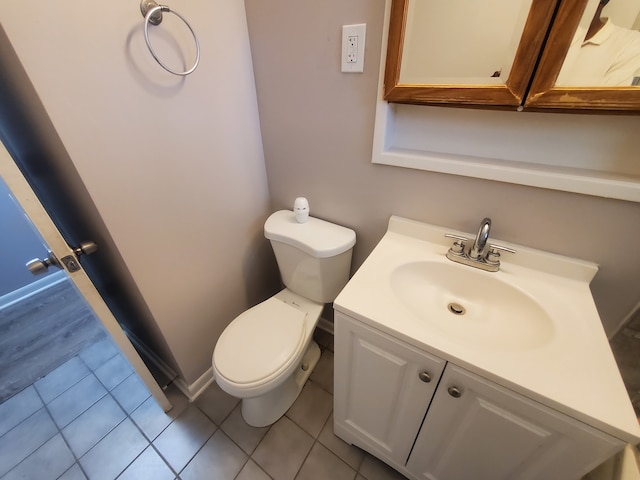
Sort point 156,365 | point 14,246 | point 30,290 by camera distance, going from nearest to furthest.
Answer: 1. point 156,365
2. point 14,246
3. point 30,290

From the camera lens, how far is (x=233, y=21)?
38.4 inches

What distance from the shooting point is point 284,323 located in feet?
3.91

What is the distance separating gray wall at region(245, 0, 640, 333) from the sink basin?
0.18m

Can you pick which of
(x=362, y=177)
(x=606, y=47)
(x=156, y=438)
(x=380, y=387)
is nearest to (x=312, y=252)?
(x=362, y=177)

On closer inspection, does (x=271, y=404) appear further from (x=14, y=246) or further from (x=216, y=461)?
(x=14, y=246)

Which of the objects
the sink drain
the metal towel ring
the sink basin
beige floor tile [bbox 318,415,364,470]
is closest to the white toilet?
beige floor tile [bbox 318,415,364,470]

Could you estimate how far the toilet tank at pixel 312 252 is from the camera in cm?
111

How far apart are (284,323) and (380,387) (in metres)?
0.50

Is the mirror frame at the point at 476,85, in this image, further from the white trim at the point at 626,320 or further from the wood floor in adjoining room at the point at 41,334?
the wood floor in adjoining room at the point at 41,334

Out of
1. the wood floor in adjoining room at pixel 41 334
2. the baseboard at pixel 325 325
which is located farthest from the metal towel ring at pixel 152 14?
the baseboard at pixel 325 325

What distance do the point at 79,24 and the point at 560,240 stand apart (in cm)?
144

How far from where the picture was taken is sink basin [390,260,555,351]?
2.48 feet

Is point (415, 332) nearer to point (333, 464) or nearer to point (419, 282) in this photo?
point (419, 282)

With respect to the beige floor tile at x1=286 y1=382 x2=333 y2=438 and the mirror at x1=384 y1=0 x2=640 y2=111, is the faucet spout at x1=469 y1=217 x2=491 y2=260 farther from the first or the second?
the beige floor tile at x1=286 y1=382 x2=333 y2=438
